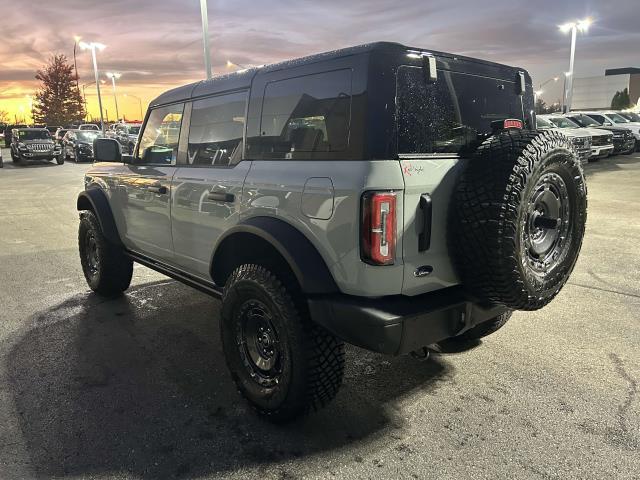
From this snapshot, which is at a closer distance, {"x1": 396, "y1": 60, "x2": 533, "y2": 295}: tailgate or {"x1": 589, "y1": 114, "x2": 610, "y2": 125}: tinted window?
{"x1": 396, "y1": 60, "x2": 533, "y2": 295}: tailgate

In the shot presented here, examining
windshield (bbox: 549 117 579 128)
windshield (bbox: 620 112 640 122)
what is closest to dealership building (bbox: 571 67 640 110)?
windshield (bbox: 620 112 640 122)

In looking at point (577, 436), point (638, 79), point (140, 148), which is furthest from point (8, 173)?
point (638, 79)

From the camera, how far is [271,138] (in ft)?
9.98

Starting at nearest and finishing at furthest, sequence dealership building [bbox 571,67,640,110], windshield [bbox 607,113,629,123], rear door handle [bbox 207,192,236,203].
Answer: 1. rear door handle [bbox 207,192,236,203]
2. windshield [bbox 607,113,629,123]
3. dealership building [bbox 571,67,640,110]

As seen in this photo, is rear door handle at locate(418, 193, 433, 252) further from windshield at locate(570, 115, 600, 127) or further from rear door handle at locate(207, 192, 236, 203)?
windshield at locate(570, 115, 600, 127)

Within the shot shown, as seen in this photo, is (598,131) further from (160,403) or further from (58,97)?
(58,97)

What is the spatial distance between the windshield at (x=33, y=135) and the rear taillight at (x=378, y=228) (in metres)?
26.8

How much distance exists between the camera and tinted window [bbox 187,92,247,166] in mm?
3338

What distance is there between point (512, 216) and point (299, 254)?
3.49ft

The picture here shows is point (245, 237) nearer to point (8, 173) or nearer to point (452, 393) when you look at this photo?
point (452, 393)

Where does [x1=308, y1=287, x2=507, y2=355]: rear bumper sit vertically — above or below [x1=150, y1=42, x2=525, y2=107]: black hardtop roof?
below

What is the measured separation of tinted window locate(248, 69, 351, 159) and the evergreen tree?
231ft

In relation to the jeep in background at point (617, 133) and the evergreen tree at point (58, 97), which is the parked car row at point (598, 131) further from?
the evergreen tree at point (58, 97)

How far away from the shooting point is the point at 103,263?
5055mm
